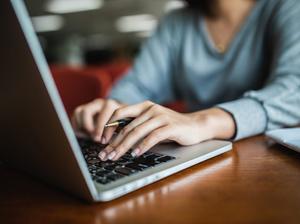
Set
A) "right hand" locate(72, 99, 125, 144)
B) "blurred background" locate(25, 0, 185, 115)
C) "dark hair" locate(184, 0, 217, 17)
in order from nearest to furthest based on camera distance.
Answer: "right hand" locate(72, 99, 125, 144), "dark hair" locate(184, 0, 217, 17), "blurred background" locate(25, 0, 185, 115)

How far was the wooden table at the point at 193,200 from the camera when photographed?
1.12 feet

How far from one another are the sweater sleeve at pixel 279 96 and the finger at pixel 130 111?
15cm

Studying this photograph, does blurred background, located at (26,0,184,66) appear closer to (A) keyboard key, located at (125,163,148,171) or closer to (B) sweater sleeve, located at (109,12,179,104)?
(B) sweater sleeve, located at (109,12,179,104)

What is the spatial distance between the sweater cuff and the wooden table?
0.14 metres

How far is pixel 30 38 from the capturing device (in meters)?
0.30

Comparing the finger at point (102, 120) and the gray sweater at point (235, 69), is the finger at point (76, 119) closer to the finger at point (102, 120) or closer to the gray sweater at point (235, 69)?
the finger at point (102, 120)

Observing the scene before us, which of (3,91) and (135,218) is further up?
(3,91)

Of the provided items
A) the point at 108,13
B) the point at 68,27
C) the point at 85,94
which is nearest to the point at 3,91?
the point at 85,94

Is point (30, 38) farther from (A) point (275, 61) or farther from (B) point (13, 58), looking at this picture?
(A) point (275, 61)

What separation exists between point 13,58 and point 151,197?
0.63 ft

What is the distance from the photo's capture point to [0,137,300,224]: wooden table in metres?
0.34

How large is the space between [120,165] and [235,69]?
0.63 meters

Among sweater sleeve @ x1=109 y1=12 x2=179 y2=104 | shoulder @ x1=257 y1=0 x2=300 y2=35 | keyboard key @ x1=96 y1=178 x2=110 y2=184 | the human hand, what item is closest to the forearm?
the human hand

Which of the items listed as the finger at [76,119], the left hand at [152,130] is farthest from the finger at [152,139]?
the finger at [76,119]
